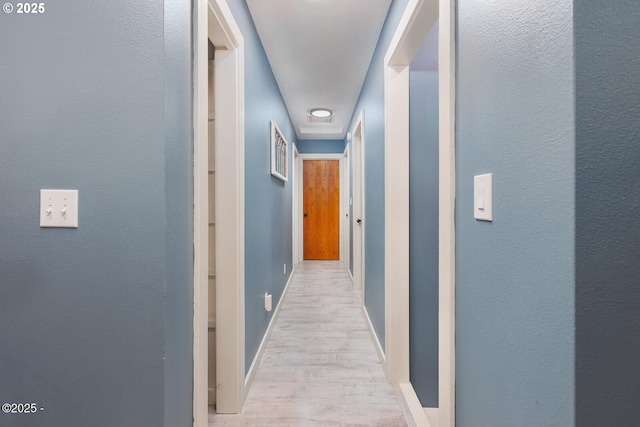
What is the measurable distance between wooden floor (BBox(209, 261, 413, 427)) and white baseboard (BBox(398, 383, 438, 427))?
0.14ft

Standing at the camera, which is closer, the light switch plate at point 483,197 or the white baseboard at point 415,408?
the light switch plate at point 483,197

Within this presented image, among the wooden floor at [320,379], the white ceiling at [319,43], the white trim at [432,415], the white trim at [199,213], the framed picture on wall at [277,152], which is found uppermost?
the white ceiling at [319,43]

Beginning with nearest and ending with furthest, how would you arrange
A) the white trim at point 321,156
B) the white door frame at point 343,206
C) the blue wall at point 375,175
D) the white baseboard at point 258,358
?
the white baseboard at point 258,358, the blue wall at point 375,175, the white door frame at point 343,206, the white trim at point 321,156

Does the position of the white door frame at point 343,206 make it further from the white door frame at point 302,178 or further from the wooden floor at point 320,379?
the wooden floor at point 320,379

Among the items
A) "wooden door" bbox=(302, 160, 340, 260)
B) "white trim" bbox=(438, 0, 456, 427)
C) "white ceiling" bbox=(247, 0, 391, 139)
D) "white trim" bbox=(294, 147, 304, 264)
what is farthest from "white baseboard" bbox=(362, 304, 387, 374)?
"wooden door" bbox=(302, 160, 340, 260)

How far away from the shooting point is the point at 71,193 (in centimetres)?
98

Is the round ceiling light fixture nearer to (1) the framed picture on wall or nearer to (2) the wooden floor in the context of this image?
(1) the framed picture on wall

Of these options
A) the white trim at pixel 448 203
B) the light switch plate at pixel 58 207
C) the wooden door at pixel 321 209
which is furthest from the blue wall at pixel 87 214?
the wooden door at pixel 321 209

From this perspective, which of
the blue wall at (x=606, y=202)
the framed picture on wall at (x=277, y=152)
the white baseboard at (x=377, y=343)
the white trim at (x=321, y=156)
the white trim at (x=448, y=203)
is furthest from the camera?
the white trim at (x=321, y=156)

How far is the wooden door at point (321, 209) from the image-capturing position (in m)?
6.59

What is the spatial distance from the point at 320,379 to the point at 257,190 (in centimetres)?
132

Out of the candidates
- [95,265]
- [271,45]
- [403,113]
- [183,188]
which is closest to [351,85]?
[271,45]

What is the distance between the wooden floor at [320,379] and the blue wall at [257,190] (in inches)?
8.4

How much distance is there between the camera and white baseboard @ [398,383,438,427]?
1.69 meters
